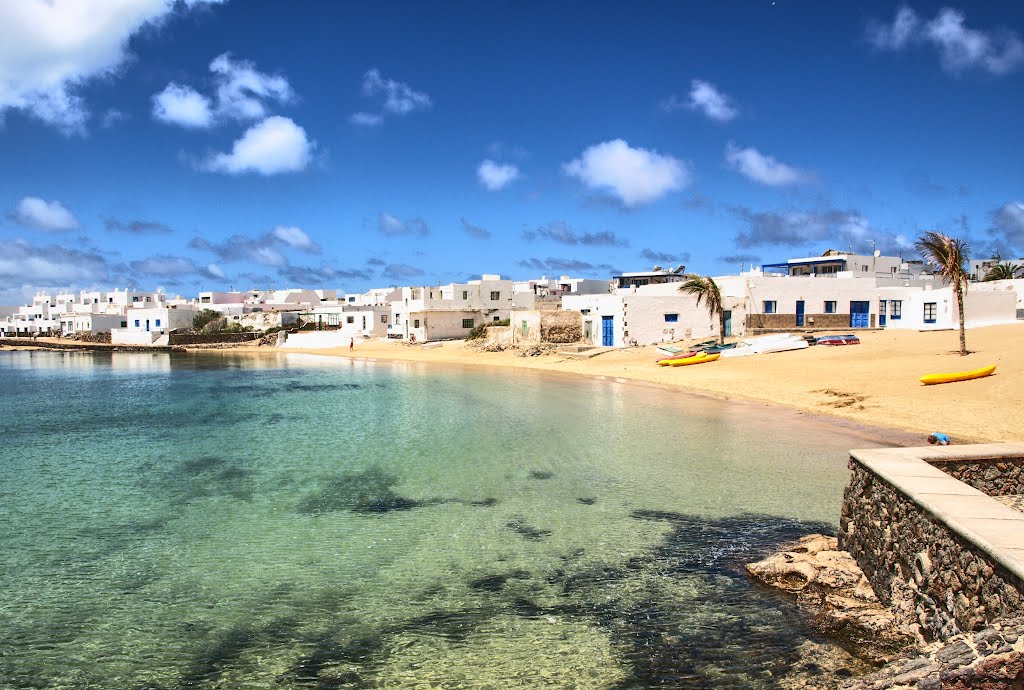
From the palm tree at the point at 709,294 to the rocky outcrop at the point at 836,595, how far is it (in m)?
38.1

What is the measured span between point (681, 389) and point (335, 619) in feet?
91.2

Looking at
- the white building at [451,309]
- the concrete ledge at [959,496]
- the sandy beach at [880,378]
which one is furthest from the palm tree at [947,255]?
the white building at [451,309]

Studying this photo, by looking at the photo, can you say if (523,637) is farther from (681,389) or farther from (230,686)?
(681,389)

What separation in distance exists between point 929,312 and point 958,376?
24.8m

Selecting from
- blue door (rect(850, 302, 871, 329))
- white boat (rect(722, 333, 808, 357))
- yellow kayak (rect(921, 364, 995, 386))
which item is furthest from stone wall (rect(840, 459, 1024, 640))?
blue door (rect(850, 302, 871, 329))

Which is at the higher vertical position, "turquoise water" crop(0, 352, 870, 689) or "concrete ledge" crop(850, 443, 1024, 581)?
"concrete ledge" crop(850, 443, 1024, 581)

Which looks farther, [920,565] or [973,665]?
[920,565]

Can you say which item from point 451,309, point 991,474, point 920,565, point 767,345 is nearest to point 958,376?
point 767,345

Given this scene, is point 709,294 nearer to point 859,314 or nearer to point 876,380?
point 859,314

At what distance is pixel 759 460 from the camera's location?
18.6 meters

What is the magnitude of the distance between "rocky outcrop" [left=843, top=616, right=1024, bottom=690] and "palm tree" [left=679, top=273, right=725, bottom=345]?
4237 centimetres

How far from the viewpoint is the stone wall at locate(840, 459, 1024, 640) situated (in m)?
6.23

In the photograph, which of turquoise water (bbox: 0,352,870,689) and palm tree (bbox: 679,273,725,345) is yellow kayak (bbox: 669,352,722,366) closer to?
palm tree (bbox: 679,273,725,345)

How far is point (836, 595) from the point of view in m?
9.15
